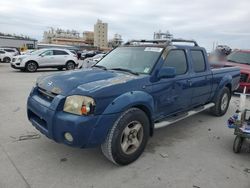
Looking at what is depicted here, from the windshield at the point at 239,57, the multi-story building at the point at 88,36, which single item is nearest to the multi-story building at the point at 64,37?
the multi-story building at the point at 88,36

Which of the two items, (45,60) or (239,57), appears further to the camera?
(45,60)

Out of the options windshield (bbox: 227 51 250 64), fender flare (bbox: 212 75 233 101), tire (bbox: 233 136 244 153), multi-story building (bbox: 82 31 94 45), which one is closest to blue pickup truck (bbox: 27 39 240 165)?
fender flare (bbox: 212 75 233 101)

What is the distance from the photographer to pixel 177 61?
15.6 ft

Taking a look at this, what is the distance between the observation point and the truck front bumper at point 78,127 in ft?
10.3

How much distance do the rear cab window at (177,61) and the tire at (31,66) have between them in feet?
45.6

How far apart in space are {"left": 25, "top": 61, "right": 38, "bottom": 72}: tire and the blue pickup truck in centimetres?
1301

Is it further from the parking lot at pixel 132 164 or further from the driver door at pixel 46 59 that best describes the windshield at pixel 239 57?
the driver door at pixel 46 59

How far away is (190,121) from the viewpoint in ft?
20.1

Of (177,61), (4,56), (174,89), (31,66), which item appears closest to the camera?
(174,89)

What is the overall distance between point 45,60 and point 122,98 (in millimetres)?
15162

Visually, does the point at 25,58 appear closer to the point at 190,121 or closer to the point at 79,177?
the point at 190,121

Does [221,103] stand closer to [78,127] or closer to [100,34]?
[78,127]

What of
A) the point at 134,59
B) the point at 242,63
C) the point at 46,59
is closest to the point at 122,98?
the point at 134,59

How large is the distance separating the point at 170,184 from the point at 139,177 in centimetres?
41
